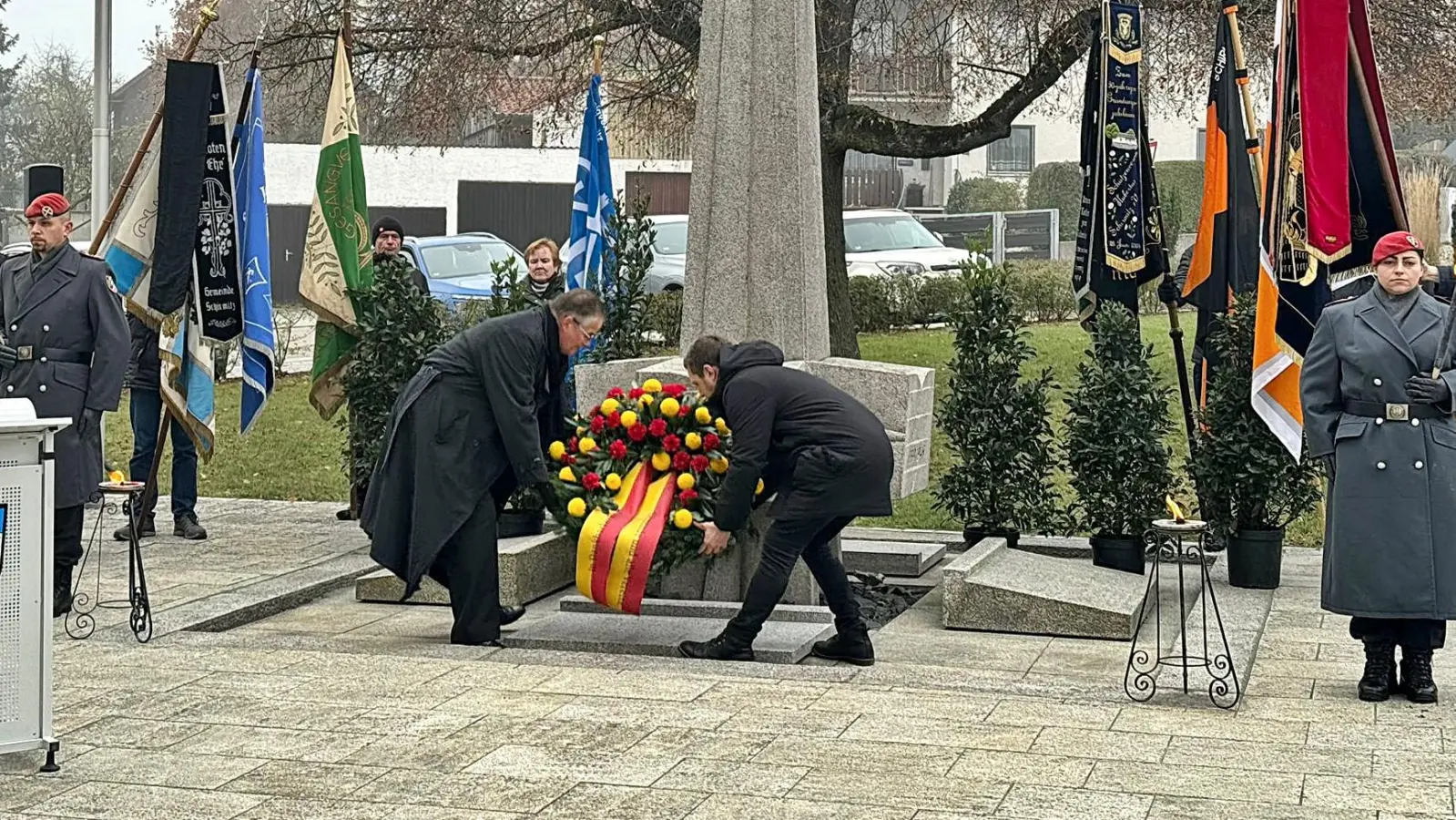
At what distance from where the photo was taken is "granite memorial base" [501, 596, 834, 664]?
878cm

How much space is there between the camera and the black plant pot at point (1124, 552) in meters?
10.9

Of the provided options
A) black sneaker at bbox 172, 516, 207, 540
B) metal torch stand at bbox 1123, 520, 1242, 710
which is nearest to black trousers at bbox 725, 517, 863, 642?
metal torch stand at bbox 1123, 520, 1242, 710

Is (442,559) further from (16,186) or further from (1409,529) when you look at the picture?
(16,186)

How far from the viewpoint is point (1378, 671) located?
25.6ft

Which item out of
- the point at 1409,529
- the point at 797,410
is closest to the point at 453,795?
the point at 797,410

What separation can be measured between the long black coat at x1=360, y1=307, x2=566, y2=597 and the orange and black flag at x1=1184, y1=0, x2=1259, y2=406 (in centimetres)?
501

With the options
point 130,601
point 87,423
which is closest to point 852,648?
point 130,601

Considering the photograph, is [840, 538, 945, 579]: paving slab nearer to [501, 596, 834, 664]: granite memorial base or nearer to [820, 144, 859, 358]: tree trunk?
[501, 596, 834, 664]: granite memorial base

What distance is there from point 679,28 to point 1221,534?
950 cm

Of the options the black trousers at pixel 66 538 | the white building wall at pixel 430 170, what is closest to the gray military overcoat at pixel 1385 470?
the black trousers at pixel 66 538

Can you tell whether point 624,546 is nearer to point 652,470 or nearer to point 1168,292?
point 652,470

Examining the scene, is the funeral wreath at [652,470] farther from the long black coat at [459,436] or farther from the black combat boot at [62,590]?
the black combat boot at [62,590]

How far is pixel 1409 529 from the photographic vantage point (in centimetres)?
773

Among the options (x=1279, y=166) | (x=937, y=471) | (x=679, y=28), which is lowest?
(x=937, y=471)
